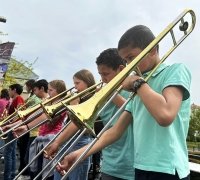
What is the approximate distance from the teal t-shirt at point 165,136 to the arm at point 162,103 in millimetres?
90

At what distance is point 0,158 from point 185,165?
731 cm

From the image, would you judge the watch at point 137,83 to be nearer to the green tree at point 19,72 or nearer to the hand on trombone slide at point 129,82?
the hand on trombone slide at point 129,82

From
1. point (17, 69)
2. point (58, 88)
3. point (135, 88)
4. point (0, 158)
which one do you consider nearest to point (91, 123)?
point (135, 88)

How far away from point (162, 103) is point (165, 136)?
0.82 feet

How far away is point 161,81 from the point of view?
221 centimetres

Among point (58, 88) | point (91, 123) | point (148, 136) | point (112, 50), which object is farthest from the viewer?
point (58, 88)

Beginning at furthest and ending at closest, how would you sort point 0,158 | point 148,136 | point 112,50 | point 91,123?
point 0,158, point 112,50, point 148,136, point 91,123

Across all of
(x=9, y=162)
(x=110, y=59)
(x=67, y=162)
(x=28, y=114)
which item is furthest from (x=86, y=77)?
(x=9, y=162)

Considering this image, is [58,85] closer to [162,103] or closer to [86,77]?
[86,77]

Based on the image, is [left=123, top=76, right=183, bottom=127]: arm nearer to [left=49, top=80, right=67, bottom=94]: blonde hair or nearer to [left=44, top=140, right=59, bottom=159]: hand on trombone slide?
[left=44, top=140, right=59, bottom=159]: hand on trombone slide

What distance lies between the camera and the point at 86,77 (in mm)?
4062

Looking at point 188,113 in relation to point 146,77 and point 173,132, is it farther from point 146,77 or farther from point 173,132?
point 146,77

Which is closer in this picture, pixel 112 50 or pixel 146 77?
pixel 146 77

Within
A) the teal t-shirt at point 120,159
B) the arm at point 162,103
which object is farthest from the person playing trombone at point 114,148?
the arm at point 162,103
